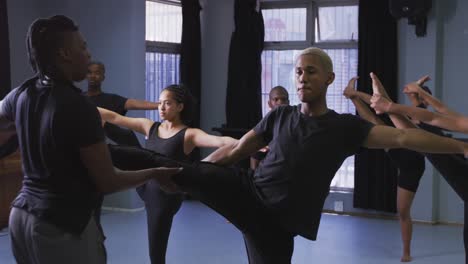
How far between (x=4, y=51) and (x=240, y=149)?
12.3ft

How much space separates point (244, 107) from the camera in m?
6.80

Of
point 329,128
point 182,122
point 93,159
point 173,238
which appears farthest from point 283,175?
point 173,238

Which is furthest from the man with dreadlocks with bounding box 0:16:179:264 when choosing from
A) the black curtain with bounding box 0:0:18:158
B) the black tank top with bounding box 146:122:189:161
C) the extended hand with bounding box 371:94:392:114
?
the black curtain with bounding box 0:0:18:158

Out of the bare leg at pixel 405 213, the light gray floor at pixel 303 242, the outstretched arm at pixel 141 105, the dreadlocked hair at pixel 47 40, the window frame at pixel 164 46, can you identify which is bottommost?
the light gray floor at pixel 303 242

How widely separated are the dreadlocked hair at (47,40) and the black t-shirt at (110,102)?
8.69 feet

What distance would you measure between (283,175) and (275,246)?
0.90ft

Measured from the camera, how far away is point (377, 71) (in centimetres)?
616

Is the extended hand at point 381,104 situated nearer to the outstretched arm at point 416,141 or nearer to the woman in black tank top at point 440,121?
the woman in black tank top at point 440,121

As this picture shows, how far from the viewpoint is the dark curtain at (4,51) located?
5.62 m

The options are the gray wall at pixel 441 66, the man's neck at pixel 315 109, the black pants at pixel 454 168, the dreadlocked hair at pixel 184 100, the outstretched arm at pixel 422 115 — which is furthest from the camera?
the gray wall at pixel 441 66

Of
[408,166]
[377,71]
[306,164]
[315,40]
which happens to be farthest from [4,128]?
[315,40]

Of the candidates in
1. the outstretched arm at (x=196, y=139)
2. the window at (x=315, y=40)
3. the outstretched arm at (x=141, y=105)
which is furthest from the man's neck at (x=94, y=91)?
the window at (x=315, y=40)

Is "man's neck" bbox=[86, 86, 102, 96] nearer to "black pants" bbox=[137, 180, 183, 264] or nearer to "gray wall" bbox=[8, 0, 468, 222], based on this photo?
"black pants" bbox=[137, 180, 183, 264]

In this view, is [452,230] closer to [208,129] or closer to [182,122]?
[208,129]
